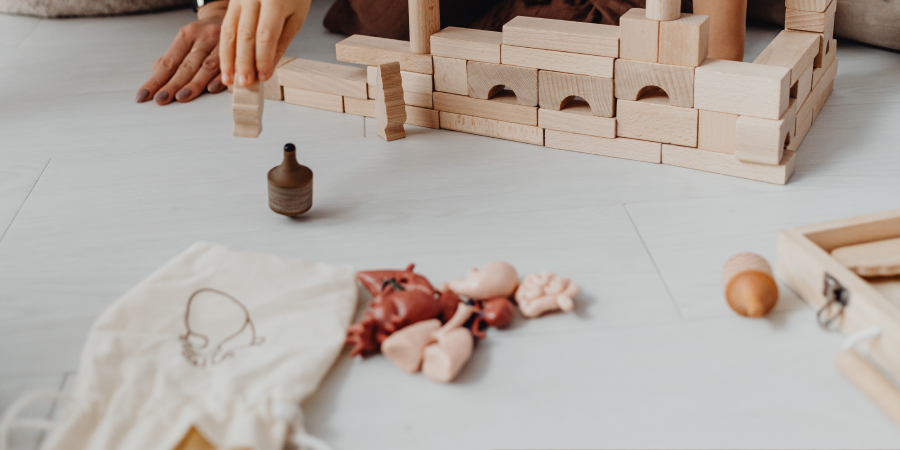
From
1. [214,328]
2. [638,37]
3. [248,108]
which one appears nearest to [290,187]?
[248,108]

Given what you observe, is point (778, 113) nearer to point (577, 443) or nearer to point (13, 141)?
point (577, 443)

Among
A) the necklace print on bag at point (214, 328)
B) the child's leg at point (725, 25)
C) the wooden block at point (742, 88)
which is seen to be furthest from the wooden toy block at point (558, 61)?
the necklace print on bag at point (214, 328)

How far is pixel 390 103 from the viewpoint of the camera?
120 centimetres

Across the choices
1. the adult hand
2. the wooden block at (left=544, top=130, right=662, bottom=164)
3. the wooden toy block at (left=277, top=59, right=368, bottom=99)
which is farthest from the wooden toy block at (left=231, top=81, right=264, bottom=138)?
the wooden block at (left=544, top=130, right=662, bottom=164)

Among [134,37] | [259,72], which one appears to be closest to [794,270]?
[259,72]

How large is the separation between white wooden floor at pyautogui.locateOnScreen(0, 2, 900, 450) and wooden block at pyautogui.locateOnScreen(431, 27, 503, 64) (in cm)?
13

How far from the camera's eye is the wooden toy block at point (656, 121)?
1.06 m

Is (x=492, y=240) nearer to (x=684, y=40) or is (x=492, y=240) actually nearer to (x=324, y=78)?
(x=684, y=40)

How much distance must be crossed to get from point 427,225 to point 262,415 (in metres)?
0.39

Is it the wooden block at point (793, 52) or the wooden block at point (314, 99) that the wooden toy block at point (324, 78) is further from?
the wooden block at point (793, 52)

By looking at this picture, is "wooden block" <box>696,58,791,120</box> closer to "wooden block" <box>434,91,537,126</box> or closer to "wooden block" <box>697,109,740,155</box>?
"wooden block" <box>697,109,740,155</box>

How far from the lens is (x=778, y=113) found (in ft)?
3.23

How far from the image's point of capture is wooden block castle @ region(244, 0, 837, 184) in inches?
39.9

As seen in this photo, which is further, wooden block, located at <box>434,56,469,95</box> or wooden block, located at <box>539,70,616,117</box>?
wooden block, located at <box>434,56,469,95</box>
